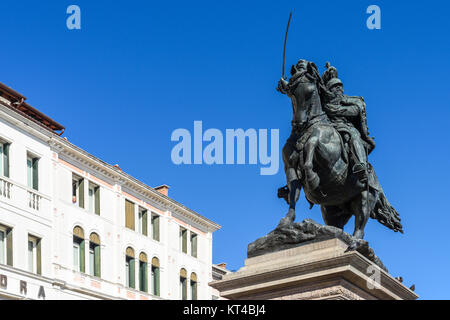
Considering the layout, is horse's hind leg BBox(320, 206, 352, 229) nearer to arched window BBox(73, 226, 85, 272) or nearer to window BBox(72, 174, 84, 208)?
arched window BBox(73, 226, 85, 272)

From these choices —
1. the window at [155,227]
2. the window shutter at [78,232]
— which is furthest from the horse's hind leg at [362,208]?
the window at [155,227]

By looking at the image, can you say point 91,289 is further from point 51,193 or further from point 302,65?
point 302,65

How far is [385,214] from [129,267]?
117 ft

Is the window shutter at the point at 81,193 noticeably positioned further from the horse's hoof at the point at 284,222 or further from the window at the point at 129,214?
the horse's hoof at the point at 284,222

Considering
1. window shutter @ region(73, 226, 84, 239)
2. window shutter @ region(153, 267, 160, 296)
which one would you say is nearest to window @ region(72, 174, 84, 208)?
window shutter @ region(73, 226, 84, 239)

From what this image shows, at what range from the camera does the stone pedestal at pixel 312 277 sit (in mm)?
9422

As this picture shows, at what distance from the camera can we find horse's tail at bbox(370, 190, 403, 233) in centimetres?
1159

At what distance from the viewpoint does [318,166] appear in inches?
423

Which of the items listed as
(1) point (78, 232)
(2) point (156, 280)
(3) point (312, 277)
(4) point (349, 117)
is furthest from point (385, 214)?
(2) point (156, 280)
